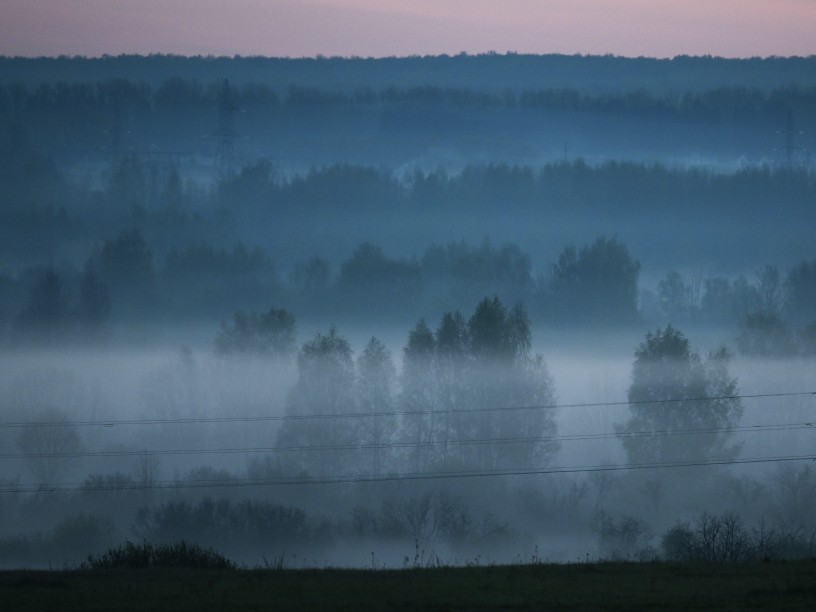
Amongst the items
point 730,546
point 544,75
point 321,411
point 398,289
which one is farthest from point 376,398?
point 544,75

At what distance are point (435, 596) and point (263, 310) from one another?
7467 centimetres

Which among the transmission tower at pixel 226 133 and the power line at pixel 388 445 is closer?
the power line at pixel 388 445

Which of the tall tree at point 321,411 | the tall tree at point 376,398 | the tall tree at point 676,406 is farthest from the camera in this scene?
Result: the tall tree at point 376,398

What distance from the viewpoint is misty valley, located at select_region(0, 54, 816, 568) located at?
48.6m

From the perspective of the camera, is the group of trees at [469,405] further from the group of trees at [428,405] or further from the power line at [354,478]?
the power line at [354,478]

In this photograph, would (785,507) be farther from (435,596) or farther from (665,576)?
(435,596)

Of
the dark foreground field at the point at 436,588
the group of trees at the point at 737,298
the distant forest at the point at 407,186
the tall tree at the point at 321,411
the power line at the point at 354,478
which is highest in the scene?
the distant forest at the point at 407,186

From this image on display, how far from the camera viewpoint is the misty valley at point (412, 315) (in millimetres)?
48562

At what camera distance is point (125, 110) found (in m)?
171

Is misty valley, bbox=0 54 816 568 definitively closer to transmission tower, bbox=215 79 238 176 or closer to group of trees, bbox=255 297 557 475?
group of trees, bbox=255 297 557 475

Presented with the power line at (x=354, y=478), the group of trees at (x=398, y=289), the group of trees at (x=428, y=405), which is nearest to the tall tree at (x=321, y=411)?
the group of trees at (x=428, y=405)

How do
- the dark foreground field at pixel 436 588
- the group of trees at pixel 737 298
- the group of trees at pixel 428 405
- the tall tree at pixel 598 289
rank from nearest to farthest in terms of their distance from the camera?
1. the dark foreground field at pixel 436 588
2. the group of trees at pixel 428 405
3. the tall tree at pixel 598 289
4. the group of trees at pixel 737 298

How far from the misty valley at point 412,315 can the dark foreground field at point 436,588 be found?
3112 millimetres

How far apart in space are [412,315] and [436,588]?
69.7 meters
